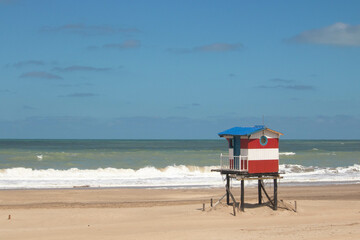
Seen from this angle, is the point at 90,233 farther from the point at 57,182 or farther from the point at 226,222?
the point at 57,182

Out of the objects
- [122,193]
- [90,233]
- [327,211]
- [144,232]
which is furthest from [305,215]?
[122,193]

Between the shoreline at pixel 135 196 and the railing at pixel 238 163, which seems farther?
the shoreline at pixel 135 196

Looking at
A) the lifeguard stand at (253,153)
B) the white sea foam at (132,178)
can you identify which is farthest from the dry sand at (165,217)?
the white sea foam at (132,178)

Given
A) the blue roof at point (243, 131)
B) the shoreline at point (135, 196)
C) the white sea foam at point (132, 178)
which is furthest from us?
the white sea foam at point (132, 178)

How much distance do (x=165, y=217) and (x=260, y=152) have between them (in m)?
4.76

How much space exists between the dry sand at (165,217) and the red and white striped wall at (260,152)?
6.62 ft

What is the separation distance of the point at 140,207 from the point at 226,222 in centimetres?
606

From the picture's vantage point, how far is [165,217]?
853 inches

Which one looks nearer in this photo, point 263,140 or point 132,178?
point 263,140

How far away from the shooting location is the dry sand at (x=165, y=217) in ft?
59.8

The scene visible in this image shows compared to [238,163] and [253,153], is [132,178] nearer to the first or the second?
[238,163]

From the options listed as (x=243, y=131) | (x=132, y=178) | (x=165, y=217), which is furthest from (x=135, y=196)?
(x=132, y=178)

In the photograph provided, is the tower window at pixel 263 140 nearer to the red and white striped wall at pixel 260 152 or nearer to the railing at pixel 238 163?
the red and white striped wall at pixel 260 152

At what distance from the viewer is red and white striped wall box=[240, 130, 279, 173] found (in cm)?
2142
